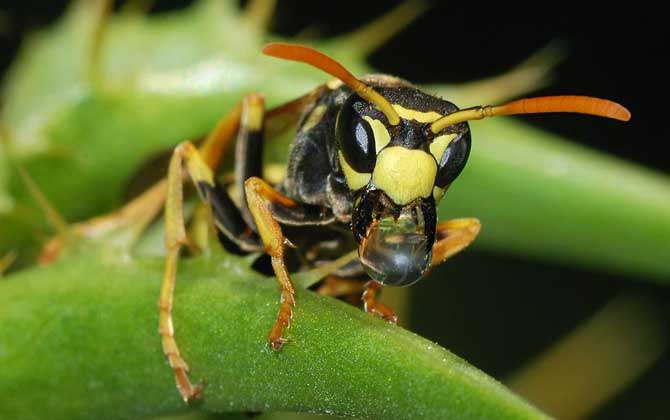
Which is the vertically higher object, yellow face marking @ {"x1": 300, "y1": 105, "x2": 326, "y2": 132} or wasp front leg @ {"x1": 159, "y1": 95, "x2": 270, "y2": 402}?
yellow face marking @ {"x1": 300, "y1": 105, "x2": 326, "y2": 132}

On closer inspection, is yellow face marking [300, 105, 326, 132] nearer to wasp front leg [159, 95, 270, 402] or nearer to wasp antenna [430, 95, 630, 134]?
wasp front leg [159, 95, 270, 402]

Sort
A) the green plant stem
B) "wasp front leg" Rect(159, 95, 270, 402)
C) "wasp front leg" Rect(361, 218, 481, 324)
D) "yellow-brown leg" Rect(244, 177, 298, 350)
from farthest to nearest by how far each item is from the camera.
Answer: the green plant stem
"wasp front leg" Rect(159, 95, 270, 402)
"wasp front leg" Rect(361, 218, 481, 324)
"yellow-brown leg" Rect(244, 177, 298, 350)

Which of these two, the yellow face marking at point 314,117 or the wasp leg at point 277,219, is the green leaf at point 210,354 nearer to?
the wasp leg at point 277,219

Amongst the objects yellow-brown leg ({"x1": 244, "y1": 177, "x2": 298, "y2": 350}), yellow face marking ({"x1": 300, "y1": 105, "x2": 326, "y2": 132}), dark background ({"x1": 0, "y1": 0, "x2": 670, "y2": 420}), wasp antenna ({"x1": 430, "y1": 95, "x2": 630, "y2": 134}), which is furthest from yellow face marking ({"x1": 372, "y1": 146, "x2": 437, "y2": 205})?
dark background ({"x1": 0, "y1": 0, "x2": 670, "y2": 420})

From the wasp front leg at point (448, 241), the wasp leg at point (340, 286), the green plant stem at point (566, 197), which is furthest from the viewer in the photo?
the green plant stem at point (566, 197)

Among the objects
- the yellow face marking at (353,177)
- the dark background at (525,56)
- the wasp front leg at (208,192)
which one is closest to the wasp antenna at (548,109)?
the yellow face marking at (353,177)
